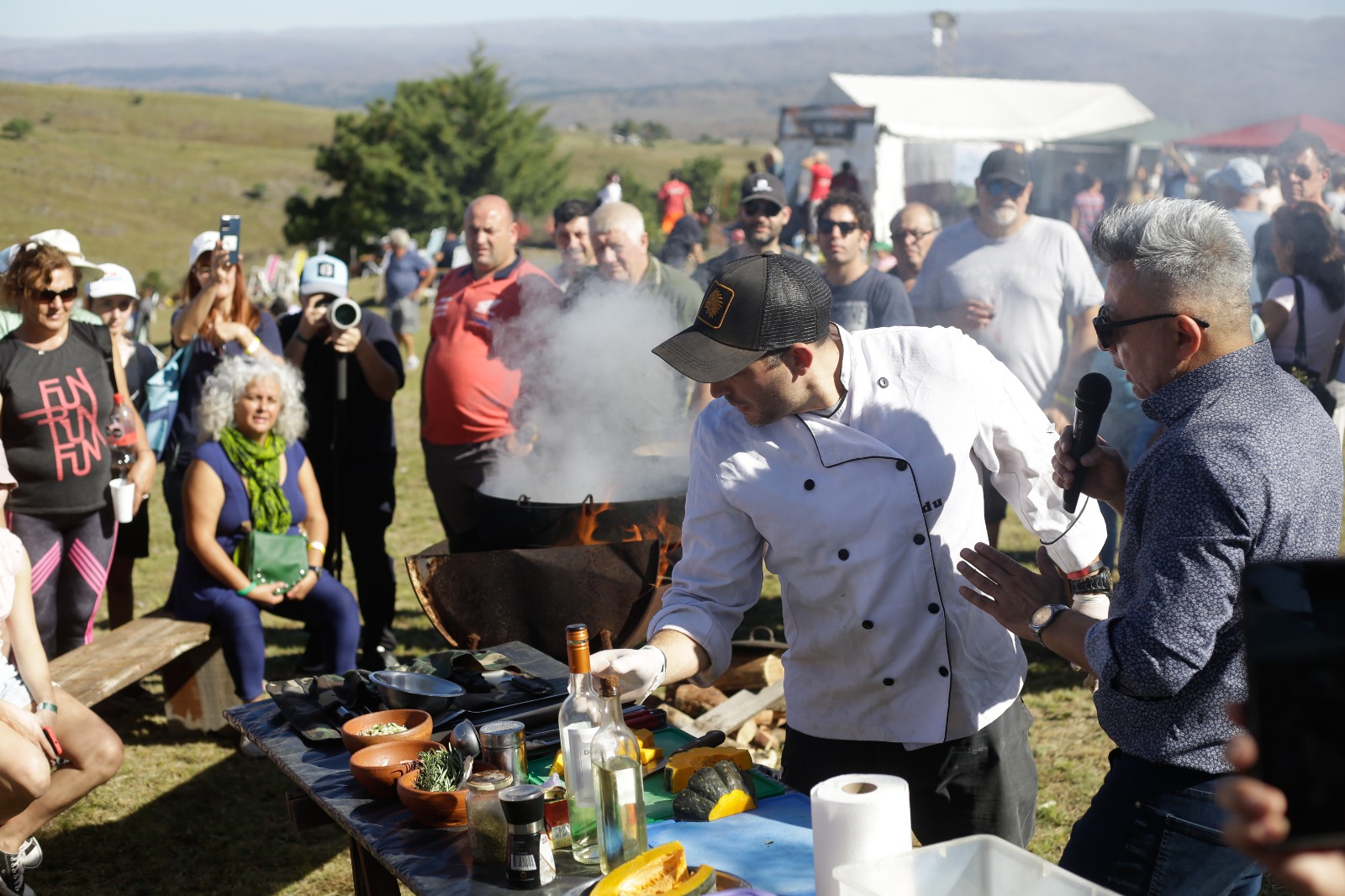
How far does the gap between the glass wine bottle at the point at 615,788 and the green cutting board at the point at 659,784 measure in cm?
10

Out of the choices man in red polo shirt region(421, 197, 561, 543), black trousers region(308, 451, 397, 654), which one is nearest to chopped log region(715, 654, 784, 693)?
man in red polo shirt region(421, 197, 561, 543)

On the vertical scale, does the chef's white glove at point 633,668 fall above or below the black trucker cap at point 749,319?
below

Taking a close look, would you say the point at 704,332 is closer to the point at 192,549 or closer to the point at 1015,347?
the point at 1015,347

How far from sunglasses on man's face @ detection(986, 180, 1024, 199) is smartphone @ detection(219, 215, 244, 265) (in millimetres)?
3586

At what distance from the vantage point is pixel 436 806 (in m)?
2.34

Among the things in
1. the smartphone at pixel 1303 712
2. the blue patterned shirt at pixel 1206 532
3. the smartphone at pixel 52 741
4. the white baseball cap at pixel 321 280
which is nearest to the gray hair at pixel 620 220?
the white baseball cap at pixel 321 280

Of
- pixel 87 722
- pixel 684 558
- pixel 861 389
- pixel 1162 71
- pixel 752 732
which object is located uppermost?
pixel 1162 71

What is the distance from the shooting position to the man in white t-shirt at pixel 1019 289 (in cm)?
516

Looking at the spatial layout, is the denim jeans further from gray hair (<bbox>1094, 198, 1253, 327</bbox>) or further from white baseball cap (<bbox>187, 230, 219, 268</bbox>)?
white baseball cap (<bbox>187, 230, 219, 268</bbox>)

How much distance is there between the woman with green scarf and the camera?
5.09 m

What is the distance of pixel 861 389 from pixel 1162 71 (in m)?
58.0

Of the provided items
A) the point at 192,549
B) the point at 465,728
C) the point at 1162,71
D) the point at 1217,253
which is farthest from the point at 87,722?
the point at 1162,71

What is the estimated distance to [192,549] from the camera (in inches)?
202

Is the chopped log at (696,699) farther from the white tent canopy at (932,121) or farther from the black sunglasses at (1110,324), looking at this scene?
the white tent canopy at (932,121)
